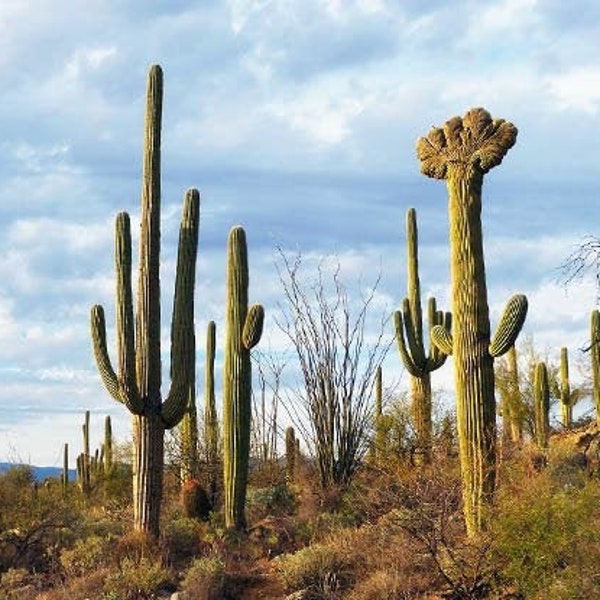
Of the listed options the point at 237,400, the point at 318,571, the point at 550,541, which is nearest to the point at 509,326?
the point at 550,541

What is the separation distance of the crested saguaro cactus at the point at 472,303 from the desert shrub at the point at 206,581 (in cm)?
359

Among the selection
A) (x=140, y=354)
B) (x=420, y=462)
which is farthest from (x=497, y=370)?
(x=140, y=354)

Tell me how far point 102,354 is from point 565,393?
21.0 m

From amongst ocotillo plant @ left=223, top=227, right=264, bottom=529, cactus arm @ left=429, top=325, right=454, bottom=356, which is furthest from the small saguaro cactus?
cactus arm @ left=429, top=325, right=454, bottom=356

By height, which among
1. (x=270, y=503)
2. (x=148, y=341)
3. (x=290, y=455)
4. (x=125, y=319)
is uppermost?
(x=125, y=319)

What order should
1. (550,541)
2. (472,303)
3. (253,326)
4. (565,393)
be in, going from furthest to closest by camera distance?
(565,393) → (253,326) → (472,303) → (550,541)

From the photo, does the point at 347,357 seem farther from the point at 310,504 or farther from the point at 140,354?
the point at 140,354

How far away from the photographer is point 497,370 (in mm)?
32031

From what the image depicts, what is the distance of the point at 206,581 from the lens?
47.9 ft

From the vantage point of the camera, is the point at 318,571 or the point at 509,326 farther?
the point at 318,571

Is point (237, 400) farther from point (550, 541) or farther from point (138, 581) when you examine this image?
point (550, 541)

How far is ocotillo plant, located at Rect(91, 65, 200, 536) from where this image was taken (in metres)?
16.6

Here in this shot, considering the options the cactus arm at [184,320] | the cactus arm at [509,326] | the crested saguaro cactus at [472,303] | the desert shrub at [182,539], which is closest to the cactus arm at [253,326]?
the cactus arm at [184,320]

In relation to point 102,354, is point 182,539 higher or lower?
lower
